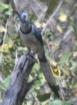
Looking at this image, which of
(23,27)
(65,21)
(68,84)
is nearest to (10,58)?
(68,84)

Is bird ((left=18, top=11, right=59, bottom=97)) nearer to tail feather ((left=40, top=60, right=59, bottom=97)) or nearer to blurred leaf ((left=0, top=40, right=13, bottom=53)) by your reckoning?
tail feather ((left=40, top=60, right=59, bottom=97))

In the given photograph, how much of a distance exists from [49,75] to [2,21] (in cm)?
328

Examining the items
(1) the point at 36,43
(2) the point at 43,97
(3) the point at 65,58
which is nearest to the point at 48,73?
(1) the point at 36,43

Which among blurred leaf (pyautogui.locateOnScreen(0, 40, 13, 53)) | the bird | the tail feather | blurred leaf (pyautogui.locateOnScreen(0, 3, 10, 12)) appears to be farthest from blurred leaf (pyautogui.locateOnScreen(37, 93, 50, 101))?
blurred leaf (pyautogui.locateOnScreen(0, 3, 10, 12))

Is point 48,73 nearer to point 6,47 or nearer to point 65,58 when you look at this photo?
point 65,58

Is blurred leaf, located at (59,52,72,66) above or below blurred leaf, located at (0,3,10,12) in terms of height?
below

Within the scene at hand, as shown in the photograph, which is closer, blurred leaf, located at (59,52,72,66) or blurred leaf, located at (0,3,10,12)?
blurred leaf, located at (59,52,72,66)

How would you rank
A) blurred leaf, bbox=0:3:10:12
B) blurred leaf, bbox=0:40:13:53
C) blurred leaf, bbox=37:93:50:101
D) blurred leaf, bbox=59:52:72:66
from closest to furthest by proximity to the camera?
1. blurred leaf, bbox=37:93:50:101
2. blurred leaf, bbox=59:52:72:66
3. blurred leaf, bbox=0:40:13:53
4. blurred leaf, bbox=0:3:10:12

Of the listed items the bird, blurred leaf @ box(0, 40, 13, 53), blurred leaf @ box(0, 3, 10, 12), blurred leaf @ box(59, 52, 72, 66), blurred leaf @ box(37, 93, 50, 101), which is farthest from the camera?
blurred leaf @ box(0, 3, 10, 12)

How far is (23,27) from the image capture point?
4.32m

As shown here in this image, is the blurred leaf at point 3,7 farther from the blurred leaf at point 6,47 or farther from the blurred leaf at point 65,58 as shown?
the blurred leaf at point 65,58

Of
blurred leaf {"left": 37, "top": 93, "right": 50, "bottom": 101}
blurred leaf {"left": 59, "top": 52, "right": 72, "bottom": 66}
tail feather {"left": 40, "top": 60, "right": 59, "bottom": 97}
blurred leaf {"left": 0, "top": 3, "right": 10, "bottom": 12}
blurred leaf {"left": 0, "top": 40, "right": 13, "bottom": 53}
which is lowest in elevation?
blurred leaf {"left": 59, "top": 52, "right": 72, "bottom": 66}

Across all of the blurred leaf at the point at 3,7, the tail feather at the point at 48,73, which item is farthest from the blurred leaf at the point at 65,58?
the tail feather at the point at 48,73

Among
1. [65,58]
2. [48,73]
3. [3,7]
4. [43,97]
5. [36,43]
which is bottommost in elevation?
[65,58]
